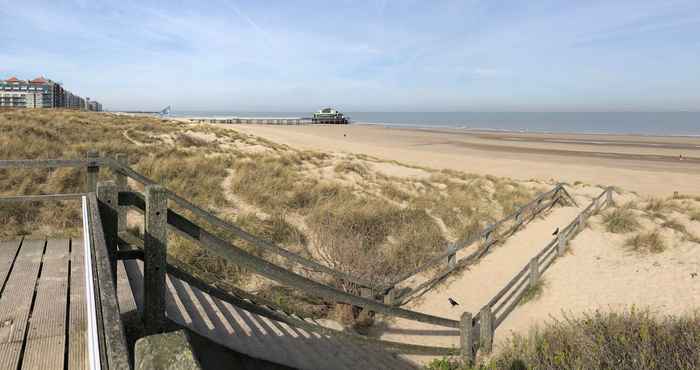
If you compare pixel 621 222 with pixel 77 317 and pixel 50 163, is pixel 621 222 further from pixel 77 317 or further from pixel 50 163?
pixel 50 163

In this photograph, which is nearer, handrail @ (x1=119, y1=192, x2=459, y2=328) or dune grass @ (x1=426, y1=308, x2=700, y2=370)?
handrail @ (x1=119, y1=192, x2=459, y2=328)

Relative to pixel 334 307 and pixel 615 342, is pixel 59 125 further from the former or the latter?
pixel 615 342

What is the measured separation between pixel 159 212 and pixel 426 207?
36.8 feet

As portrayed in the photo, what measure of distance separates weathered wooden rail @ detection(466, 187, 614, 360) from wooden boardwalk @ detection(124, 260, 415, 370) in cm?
123

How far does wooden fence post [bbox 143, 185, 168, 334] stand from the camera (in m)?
2.88

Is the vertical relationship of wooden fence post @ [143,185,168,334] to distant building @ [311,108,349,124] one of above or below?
below

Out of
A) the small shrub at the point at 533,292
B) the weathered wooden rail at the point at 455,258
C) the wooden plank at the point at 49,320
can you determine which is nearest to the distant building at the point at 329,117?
the weathered wooden rail at the point at 455,258

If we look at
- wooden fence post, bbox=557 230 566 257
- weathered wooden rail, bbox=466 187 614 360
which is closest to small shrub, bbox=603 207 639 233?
weathered wooden rail, bbox=466 187 614 360

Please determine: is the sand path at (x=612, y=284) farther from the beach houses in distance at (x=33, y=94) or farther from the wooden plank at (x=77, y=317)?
the beach houses in distance at (x=33, y=94)

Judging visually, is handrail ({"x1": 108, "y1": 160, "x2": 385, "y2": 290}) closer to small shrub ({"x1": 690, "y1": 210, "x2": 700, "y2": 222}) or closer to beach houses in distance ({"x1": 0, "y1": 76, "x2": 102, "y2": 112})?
small shrub ({"x1": 690, "y1": 210, "x2": 700, "y2": 222})

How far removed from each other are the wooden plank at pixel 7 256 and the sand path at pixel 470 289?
5.01 m

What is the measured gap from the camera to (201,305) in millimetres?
5547

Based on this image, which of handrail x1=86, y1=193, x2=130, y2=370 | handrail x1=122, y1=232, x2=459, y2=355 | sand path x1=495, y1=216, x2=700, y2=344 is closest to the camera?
handrail x1=86, y1=193, x2=130, y2=370

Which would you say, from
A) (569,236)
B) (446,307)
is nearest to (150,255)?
(446,307)
